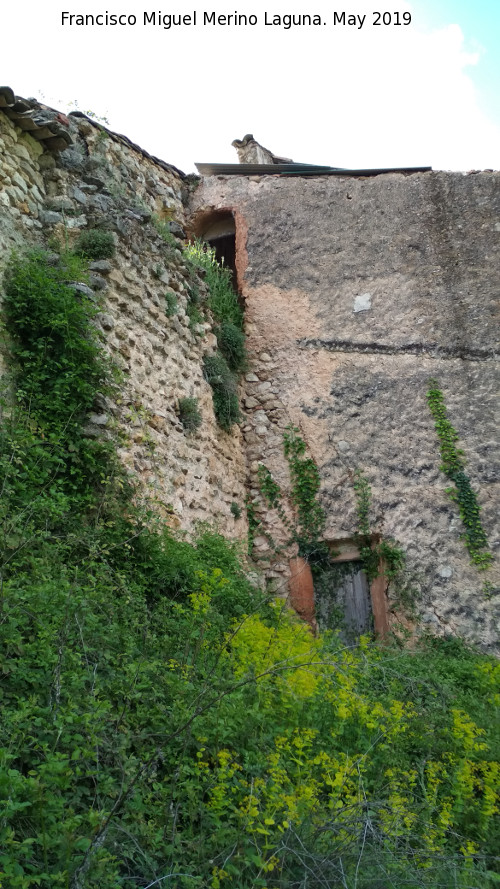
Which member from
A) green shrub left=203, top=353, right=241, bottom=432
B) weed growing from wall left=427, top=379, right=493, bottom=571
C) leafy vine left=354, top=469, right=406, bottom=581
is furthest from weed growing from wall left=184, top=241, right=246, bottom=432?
weed growing from wall left=427, top=379, right=493, bottom=571

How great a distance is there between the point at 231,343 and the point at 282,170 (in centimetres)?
303

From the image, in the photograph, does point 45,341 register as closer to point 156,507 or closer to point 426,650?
point 156,507

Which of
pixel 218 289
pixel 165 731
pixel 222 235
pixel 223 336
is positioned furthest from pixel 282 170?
pixel 165 731

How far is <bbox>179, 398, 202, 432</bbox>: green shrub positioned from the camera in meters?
6.83

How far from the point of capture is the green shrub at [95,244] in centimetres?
600

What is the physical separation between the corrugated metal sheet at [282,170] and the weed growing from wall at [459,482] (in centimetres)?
314

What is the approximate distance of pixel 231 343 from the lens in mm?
8555

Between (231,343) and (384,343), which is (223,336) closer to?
(231,343)

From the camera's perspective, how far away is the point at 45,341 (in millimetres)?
5152

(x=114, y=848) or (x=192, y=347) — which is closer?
(x=114, y=848)

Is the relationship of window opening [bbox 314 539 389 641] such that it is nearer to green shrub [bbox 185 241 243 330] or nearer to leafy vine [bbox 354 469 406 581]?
leafy vine [bbox 354 469 406 581]

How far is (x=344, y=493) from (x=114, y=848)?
5959 mm

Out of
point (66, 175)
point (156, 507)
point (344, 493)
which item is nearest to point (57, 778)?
point (156, 507)

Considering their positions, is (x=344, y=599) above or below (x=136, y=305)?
below
